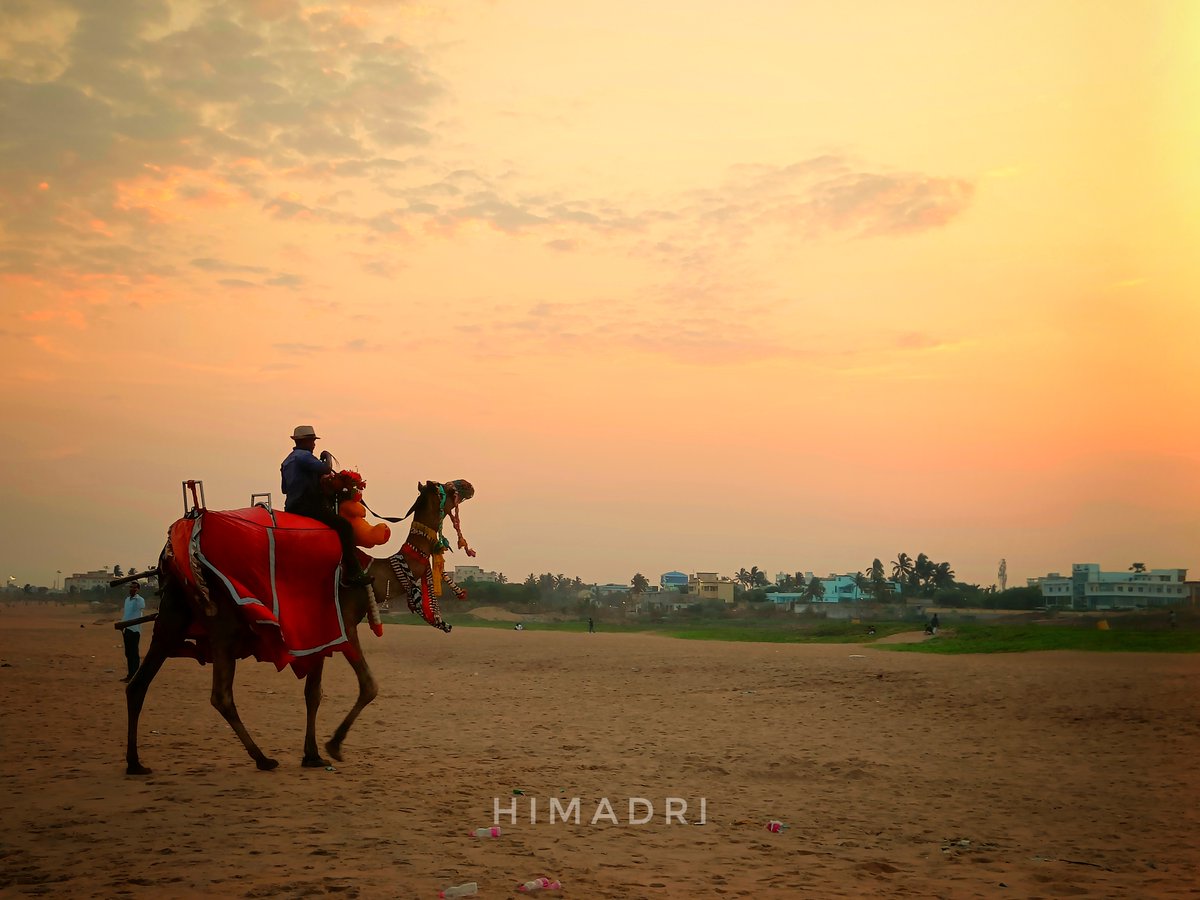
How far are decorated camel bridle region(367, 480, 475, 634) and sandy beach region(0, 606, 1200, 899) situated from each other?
188 cm

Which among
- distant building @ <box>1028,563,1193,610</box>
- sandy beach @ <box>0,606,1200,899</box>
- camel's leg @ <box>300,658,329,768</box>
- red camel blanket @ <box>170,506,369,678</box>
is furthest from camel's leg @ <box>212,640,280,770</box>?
distant building @ <box>1028,563,1193,610</box>

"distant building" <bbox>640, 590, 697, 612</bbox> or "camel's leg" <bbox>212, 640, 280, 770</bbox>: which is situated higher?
"camel's leg" <bbox>212, 640, 280, 770</bbox>

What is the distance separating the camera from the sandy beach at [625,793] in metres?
7.60

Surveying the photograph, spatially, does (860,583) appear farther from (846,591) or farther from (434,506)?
(434,506)

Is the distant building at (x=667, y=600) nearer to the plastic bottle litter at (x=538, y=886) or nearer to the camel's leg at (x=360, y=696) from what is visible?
the camel's leg at (x=360, y=696)

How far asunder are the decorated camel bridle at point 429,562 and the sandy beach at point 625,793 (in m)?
1.88

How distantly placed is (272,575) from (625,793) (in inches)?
178

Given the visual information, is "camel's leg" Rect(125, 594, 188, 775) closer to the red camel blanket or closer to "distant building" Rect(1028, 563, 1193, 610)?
the red camel blanket

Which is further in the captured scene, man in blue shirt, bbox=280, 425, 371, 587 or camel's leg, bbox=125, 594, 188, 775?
man in blue shirt, bbox=280, 425, 371, 587

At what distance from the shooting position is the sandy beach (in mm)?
7602

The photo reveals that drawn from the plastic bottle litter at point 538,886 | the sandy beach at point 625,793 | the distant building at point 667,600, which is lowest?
the distant building at point 667,600

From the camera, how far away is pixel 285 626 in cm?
1088

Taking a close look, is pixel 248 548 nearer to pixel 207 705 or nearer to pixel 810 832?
pixel 810 832

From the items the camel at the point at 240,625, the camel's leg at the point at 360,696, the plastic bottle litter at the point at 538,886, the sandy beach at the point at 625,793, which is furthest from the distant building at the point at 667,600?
the plastic bottle litter at the point at 538,886
